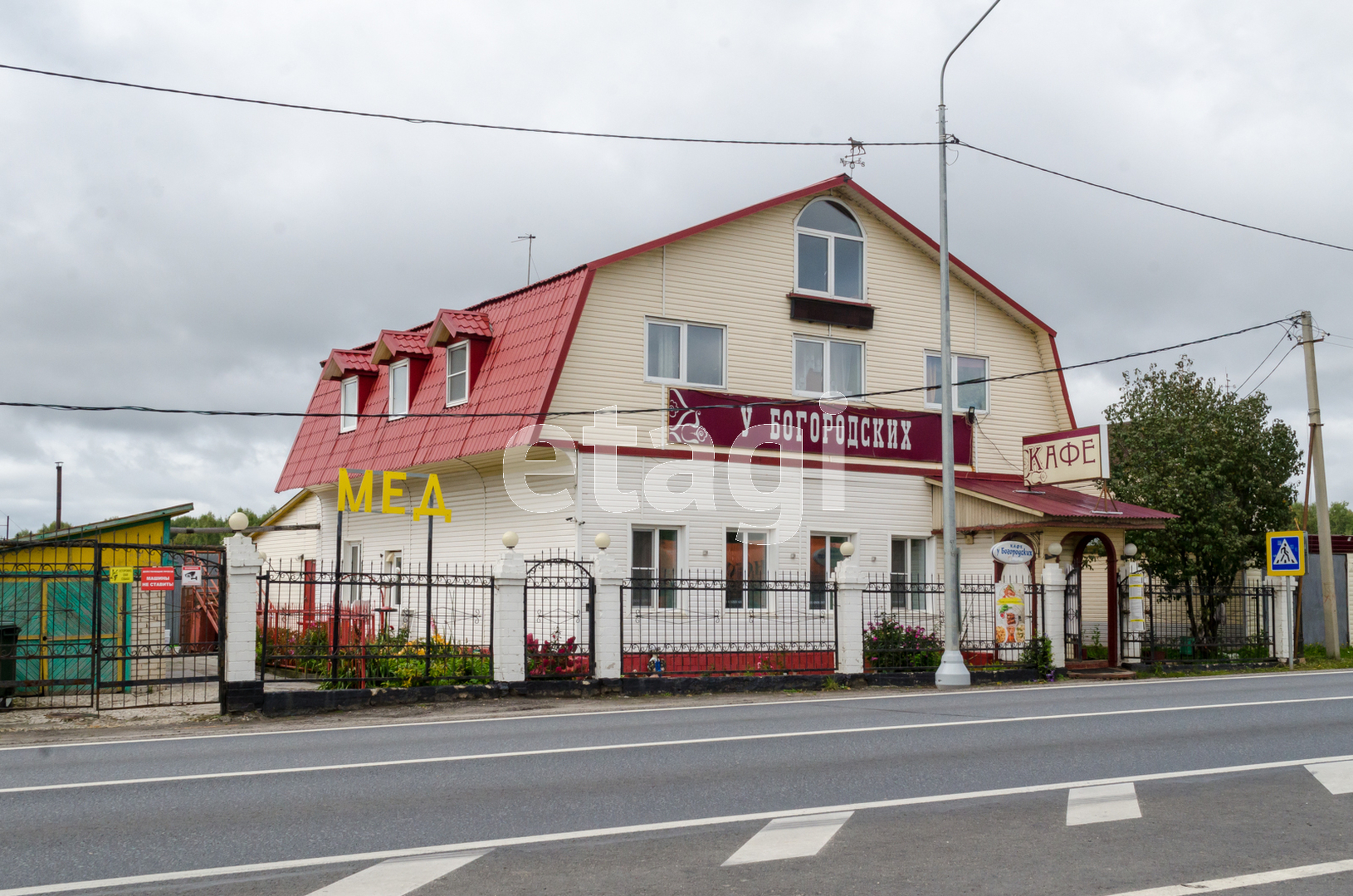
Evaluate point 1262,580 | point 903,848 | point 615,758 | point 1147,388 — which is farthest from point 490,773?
point 1147,388

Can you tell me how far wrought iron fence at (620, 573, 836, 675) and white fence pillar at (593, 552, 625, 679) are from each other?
2.36ft

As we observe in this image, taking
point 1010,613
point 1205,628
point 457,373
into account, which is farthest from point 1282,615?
point 457,373

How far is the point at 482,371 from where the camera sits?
2338 cm

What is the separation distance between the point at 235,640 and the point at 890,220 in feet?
52.7

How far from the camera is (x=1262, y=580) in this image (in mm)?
30328

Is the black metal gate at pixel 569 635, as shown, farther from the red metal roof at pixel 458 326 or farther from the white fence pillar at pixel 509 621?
the red metal roof at pixel 458 326

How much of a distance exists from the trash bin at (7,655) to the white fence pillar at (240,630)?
2.53m

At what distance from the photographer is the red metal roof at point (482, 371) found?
69.4ft

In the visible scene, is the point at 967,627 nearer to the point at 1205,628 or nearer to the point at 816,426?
the point at 816,426

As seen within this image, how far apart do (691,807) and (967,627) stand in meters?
15.4

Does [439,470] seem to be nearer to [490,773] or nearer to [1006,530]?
[1006,530]

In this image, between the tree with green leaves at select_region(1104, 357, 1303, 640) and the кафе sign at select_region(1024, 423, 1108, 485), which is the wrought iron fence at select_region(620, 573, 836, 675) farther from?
the tree with green leaves at select_region(1104, 357, 1303, 640)

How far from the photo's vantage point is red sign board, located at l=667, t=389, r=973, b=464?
2239 cm

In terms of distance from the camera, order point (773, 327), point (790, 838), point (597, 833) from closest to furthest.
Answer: point (790, 838) → point (597, 833) → point (773, 327)
